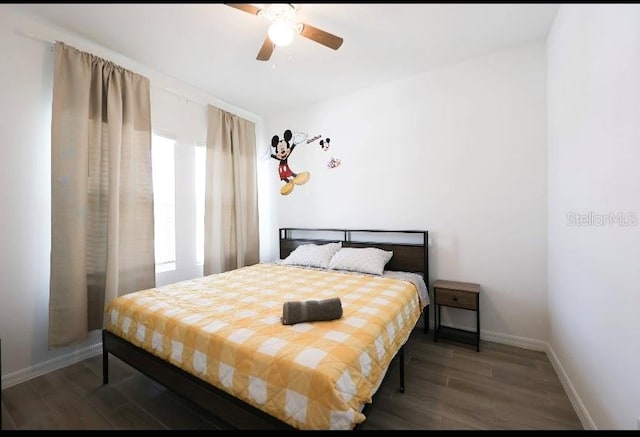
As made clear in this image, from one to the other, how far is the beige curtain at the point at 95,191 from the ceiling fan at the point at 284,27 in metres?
1.53

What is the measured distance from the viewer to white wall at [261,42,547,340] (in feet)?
7.95

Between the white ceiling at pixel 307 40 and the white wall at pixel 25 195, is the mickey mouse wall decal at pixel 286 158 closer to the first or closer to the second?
the white ceiling at pixel 307 40

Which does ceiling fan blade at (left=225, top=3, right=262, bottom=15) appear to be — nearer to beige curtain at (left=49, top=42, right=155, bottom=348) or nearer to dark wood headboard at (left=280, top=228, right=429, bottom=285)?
beige curtain at (left=49, top=42, right=155, bottom=348)

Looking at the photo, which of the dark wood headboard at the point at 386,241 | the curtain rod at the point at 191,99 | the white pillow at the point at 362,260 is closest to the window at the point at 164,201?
the curtain rod at the point at 191,99

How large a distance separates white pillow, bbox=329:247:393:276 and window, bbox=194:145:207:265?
64.0 inches

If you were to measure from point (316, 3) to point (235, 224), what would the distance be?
2573 millimetres

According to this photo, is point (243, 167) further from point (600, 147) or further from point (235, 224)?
point (600, 147)

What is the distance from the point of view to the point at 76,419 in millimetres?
1633

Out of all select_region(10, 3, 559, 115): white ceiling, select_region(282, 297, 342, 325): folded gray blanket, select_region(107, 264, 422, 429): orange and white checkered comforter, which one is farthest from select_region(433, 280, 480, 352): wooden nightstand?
select_region(10, 3, 559, 115): white ceiling

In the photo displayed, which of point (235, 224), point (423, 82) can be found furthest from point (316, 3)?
point (235, 224)

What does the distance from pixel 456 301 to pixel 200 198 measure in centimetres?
303

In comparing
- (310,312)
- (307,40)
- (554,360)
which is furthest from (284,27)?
(554,360)

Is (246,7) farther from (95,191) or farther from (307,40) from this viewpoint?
(95,191)

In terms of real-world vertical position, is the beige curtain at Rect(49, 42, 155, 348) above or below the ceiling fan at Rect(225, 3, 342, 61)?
below
